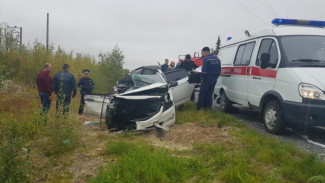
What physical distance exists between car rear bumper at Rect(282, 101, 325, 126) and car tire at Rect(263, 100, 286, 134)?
1.19 ft

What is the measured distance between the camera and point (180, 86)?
315 inches

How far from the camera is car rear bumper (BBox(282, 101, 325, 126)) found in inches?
185

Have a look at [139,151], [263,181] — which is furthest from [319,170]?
[139,151]

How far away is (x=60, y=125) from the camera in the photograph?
494 centimetres

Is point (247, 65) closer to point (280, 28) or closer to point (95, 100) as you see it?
point (280, 28)

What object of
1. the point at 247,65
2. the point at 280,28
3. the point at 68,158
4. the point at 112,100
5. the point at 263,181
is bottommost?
the point at 68,158

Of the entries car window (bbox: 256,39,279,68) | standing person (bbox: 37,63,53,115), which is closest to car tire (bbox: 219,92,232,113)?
car window (bbox: 256,39,279,68)

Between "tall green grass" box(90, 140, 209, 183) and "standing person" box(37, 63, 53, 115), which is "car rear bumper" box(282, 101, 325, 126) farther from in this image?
"standing person" box(37, 63, 53, 115)

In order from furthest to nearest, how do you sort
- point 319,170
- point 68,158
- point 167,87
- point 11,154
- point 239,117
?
point 239,117
point 167,87
point 68,158
point 319,170
point 11,154

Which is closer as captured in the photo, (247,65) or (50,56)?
(247,65)

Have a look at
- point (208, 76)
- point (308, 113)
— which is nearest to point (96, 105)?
point (208, 76)

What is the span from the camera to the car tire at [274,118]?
537 cm

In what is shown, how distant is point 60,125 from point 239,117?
16.6ft

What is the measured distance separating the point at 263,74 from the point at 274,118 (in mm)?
1032
